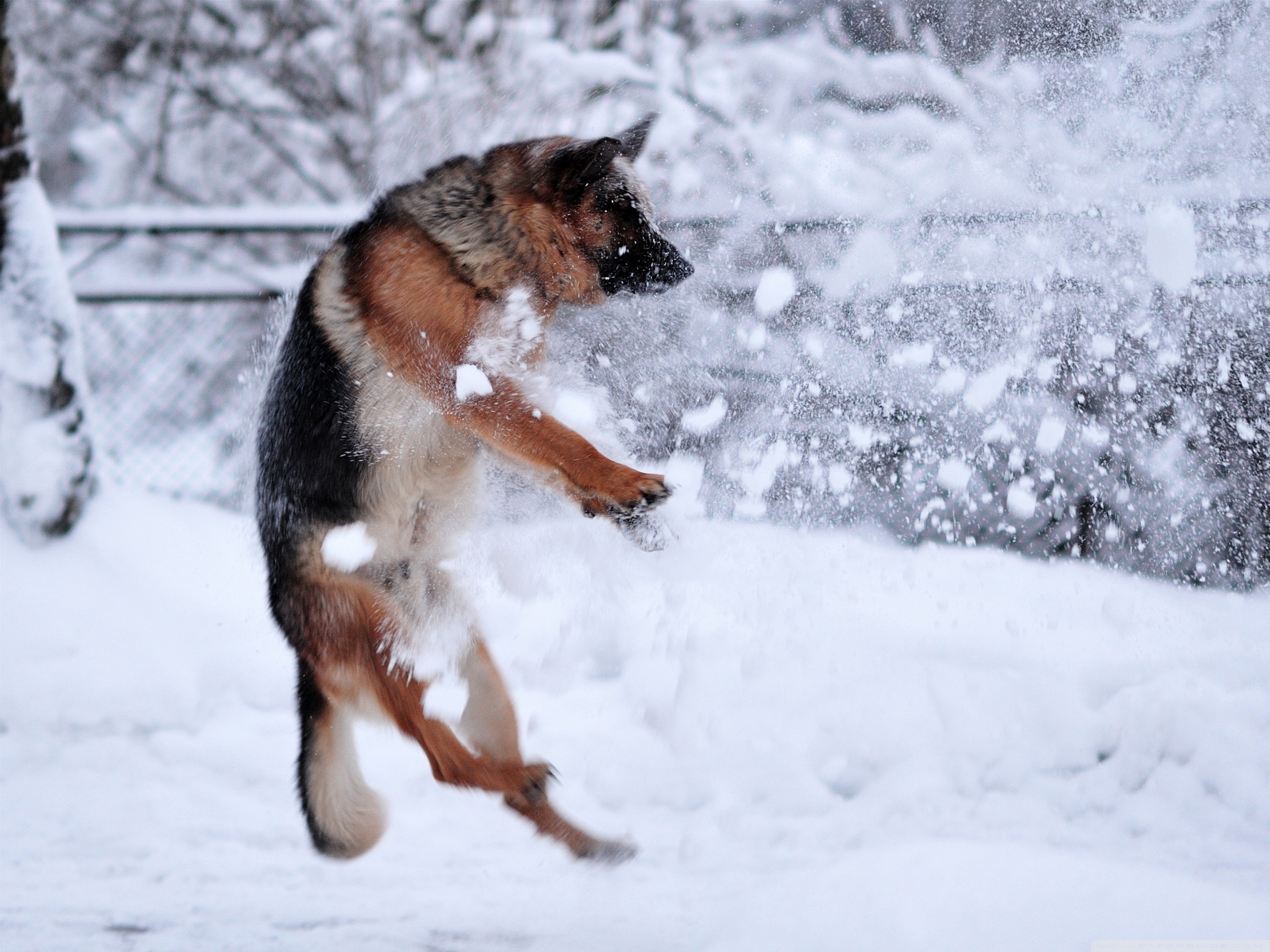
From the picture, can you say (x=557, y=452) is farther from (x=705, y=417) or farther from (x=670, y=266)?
(x=705, y=417)

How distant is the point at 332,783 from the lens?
2.05 meters

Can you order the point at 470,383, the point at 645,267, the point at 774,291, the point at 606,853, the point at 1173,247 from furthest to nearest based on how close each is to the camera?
the point at 774,291, the point at 1173,247, the point at 645,267, the point at 606,853, the point at 470,383

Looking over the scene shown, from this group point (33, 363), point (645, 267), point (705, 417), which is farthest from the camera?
point (705, 417)

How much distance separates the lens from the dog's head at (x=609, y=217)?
2.04 meters

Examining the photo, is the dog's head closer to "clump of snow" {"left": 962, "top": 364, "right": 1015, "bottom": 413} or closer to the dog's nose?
the dog's nose

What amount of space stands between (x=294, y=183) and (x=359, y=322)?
4.52 meters

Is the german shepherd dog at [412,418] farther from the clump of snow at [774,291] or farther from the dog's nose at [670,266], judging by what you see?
the clump of snow at [774,291]

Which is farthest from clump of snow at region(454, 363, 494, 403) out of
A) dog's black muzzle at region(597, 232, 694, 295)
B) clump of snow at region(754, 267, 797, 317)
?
clump of snow at region(754, 267, 797, 317)

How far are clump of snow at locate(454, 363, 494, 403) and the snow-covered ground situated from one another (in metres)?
0.68

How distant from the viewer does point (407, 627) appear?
213 centimetres

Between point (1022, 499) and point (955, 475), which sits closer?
point (1022, 499)

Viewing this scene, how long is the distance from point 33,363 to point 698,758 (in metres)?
3.04

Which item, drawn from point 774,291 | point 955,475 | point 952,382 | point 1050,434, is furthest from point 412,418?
point 1050,434

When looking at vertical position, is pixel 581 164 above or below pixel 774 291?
above
